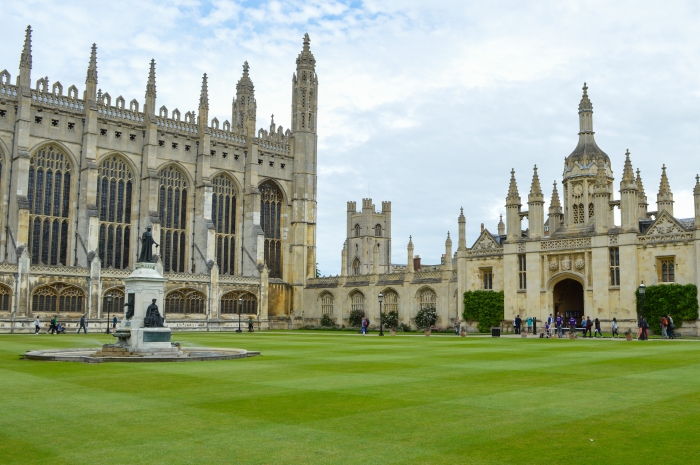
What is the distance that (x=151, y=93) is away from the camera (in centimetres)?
6028

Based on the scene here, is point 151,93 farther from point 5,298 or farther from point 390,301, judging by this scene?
point 390,301

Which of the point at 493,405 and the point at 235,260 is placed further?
the point at 235,260

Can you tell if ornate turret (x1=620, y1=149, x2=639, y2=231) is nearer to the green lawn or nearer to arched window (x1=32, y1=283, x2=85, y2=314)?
the green lawn

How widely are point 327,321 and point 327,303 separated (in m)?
2.19

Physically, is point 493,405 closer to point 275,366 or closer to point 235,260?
point 275,366

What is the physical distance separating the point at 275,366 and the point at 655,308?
93.8 ft

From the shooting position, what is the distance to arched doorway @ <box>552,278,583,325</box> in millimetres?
47094

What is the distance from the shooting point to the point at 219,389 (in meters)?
13.4

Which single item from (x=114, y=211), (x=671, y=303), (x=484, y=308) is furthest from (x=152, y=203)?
(x=671, y=303)

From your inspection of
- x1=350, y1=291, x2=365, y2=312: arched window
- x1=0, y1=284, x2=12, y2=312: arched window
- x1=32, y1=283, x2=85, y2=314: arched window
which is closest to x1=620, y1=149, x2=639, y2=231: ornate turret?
x1=350, y1=291, x2=365, y2=312: arched window

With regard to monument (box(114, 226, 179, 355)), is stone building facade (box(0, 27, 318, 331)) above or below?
above

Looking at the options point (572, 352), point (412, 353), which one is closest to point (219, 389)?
point (412, 353)

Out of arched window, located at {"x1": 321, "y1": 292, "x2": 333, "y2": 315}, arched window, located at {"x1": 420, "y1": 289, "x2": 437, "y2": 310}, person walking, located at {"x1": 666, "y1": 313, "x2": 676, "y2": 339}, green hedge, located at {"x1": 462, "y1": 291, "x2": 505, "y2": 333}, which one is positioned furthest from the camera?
arched window, located at {"x1": 321, "y1": 292, "x2": 333, "y2": 315}

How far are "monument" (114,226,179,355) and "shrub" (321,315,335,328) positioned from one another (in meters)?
38.1
